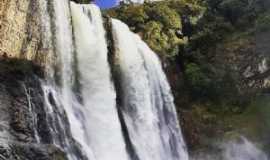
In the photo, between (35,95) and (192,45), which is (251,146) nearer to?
(192,45)

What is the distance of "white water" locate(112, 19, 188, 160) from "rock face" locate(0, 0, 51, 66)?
5.26 meters

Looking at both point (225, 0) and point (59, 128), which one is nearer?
point (59, 128)

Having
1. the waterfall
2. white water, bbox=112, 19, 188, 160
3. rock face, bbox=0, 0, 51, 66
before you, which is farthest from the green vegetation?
rock face, bbox=0, 0, 51, 66

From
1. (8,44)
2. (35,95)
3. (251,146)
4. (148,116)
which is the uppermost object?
(8,44)

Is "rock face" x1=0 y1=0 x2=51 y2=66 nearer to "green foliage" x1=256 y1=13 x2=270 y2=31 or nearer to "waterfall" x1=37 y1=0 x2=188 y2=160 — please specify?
"waterfall" x1=37 y1=0 x2=188 y2=160

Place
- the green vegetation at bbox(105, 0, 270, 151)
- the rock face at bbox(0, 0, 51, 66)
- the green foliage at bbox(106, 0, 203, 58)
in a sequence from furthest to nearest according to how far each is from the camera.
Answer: the green foliage at bbox(106, 0, 203, 58) < the green vegetation at bbox(105, 0, 270, 151) < the rock face at bbox(0, 0, 51, 66)

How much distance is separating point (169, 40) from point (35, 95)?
16.9 meters

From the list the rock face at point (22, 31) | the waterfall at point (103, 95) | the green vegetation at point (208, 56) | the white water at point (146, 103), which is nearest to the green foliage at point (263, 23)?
the green vegetation at point (208, 56)

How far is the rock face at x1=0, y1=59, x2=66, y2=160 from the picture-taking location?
14.3 m

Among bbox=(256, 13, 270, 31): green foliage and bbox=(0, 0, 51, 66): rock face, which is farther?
bbox=(256, 13, 270, 31): green foliage

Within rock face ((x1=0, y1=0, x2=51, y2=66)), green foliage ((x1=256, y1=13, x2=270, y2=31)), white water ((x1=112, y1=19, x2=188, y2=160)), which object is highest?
rock face ((x1=0, y1=0, x2=51, y2=66))

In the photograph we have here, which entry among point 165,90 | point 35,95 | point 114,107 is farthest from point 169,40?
point 35,95

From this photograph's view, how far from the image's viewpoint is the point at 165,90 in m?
27.5

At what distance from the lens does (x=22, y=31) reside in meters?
19.6
